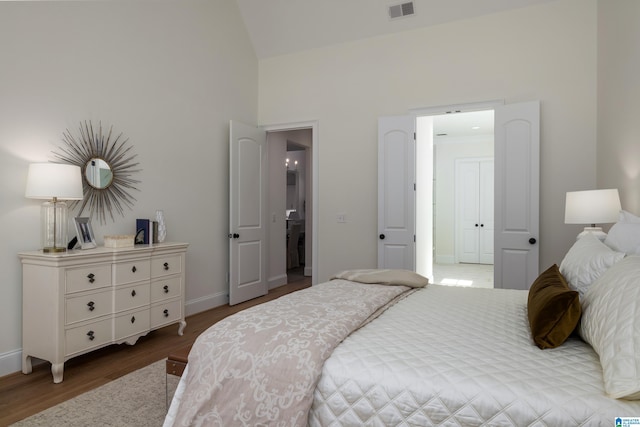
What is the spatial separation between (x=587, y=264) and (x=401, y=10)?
3554mm

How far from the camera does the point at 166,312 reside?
11.6 ft

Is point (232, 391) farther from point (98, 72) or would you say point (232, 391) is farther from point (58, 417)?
point (98, 72)

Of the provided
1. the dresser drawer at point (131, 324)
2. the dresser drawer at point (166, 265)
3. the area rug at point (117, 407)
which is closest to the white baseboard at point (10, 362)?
the dresser drawer at point (131, 324)

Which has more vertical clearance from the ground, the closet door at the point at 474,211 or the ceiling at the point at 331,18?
the ceiling at the point at 331,18

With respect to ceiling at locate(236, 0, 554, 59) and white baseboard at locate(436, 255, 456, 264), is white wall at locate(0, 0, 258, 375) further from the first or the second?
white baseboard at locate(436, 255, 456, 264)

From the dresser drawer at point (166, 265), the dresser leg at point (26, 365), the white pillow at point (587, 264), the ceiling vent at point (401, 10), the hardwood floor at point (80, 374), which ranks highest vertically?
the ceiling vent at point (401, 10)

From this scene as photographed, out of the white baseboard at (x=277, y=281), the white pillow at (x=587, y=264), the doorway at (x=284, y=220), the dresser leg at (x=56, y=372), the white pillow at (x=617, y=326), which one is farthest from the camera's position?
the white baseboard at (x=277, y=281)

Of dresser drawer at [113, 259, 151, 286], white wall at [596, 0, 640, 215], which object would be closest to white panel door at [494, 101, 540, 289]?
white wall at [596, 0, 640, 215]

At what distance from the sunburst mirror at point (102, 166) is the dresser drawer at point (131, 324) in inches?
33.2

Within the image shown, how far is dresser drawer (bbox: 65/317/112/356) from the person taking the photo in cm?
275

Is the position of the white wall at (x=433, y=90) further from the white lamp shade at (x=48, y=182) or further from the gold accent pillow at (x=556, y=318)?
the white lamp shade at (x=48, y=182)

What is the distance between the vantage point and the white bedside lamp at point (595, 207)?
2904 millimetres

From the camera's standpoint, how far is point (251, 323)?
172 cm

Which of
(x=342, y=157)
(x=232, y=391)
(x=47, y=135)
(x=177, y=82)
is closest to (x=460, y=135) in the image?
(x=342, y=157)
